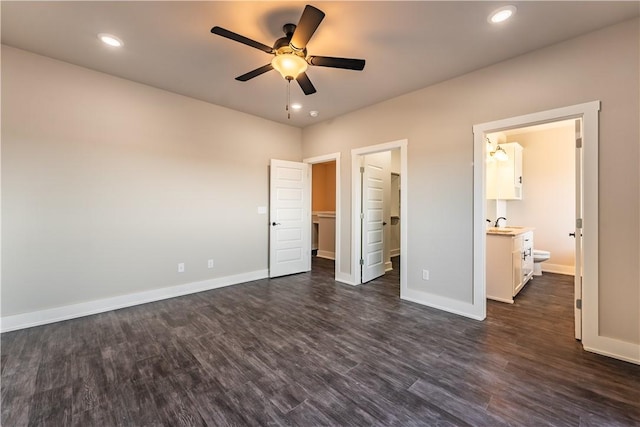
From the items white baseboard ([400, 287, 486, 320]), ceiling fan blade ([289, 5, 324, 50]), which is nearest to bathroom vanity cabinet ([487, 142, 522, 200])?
white baseboard ([400, 287, 486, 320])

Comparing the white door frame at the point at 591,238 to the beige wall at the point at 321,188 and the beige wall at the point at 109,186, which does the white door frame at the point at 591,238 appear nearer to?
the beige wall at the point at 109,186

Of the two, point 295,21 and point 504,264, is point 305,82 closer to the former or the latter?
point 295,21

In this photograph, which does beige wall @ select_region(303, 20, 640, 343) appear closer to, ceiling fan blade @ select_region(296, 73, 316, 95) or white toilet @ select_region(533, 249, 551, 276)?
ceiling fan blade @ select_region(296, 73, 316, 95)

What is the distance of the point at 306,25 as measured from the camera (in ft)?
6.06

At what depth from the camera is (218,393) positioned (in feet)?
5.94

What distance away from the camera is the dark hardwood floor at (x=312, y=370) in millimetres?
1621

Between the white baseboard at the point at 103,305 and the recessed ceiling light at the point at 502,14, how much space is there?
176 inches

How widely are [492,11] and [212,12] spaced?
7.41ft

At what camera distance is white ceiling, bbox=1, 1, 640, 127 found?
2.08 m

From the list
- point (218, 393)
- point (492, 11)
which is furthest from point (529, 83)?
point (218, 393)

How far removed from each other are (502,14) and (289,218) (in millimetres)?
3878

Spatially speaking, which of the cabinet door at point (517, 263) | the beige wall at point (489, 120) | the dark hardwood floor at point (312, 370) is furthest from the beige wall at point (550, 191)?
the beige wall at point (489, 120)

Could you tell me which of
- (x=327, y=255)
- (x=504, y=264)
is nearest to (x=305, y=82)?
(x=504, y=264)

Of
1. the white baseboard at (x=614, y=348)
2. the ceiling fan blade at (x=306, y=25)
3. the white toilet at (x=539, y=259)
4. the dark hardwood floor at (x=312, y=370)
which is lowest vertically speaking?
the dark hardwood floor at (x=312, y=370)
